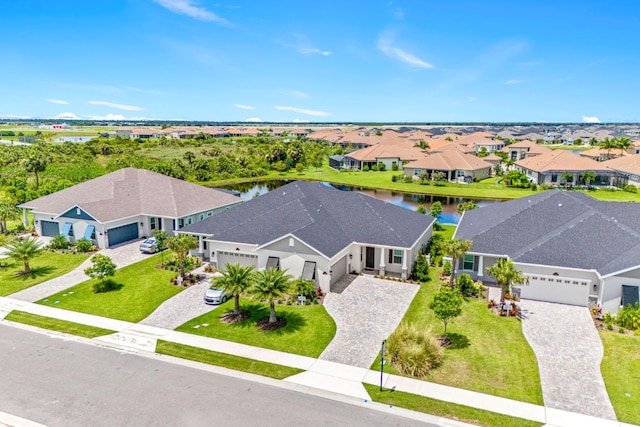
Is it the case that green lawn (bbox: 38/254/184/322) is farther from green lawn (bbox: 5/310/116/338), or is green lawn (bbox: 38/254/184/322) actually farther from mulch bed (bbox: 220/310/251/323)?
Answer: mulch bed (bbox: 220/310/251/323)

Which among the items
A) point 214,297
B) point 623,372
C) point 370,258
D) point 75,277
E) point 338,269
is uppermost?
point 370,258

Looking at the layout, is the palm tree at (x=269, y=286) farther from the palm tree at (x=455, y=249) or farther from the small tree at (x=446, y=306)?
the palm tree at (x=455, y=249)

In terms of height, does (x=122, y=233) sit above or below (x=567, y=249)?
below

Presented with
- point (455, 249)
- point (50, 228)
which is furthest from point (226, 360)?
Answer: point (50, 228)

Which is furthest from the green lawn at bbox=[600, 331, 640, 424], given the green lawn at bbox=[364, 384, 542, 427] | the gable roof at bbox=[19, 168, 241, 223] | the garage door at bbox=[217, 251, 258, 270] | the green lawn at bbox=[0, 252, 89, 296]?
the green lawn at bbox=[0, 252, 89, 296]

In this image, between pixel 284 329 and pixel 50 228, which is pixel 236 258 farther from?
pixel 50 228

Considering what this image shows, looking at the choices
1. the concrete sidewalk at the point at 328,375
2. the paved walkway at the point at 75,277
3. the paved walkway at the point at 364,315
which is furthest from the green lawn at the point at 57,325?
the paved walkway at the point at 364,315

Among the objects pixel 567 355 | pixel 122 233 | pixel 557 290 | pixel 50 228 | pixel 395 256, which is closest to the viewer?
pixel 567 355
